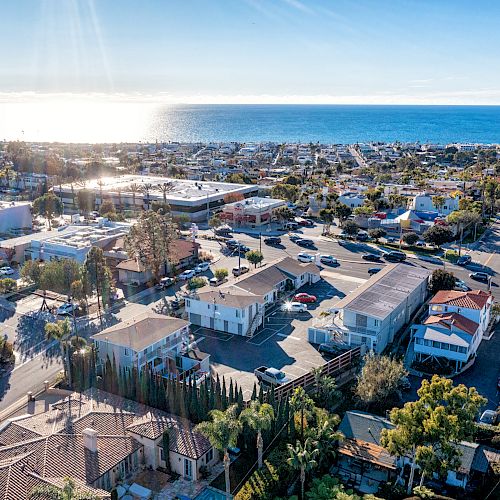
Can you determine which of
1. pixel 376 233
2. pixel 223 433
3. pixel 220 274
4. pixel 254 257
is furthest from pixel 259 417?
pixel 376 233

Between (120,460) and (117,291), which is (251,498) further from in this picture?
(117,291)

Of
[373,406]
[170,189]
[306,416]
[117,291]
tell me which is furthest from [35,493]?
[170,189]

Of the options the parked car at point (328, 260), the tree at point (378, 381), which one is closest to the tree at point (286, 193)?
the parked car at point (328, 260)

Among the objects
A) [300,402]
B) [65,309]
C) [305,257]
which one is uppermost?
[300,402]

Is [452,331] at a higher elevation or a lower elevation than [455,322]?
lower

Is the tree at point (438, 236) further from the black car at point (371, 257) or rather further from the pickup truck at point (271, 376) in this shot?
the pickup truck at point (271, 376)

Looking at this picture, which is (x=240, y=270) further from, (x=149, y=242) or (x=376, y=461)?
(x=376, y=461)

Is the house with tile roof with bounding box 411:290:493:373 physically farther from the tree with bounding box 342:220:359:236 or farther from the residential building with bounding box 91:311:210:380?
the tree with bounding box 342:220:359:236
